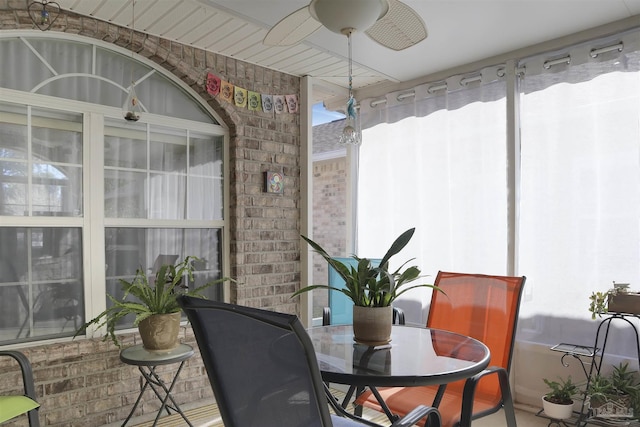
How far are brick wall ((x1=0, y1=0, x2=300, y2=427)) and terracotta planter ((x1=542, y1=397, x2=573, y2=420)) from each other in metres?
2.05

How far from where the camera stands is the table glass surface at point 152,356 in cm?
250

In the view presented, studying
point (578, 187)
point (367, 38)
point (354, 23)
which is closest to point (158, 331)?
point (354, 23)

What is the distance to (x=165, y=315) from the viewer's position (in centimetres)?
264

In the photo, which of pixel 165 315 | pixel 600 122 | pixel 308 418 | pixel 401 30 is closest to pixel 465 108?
pixel 600 122

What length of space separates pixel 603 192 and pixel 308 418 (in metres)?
2.60

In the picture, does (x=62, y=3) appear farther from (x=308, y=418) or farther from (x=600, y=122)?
(x=600, y=122)

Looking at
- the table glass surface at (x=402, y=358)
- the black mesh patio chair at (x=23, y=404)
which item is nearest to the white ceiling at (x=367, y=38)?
the table glass surface at (x=402, y=358)

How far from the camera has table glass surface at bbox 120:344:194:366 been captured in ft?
8.19

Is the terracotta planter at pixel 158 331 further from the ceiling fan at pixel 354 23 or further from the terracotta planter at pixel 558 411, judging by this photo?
the terracotta planter at pixel 558 411

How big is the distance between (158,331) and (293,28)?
1.79 m

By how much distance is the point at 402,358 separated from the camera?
172cm

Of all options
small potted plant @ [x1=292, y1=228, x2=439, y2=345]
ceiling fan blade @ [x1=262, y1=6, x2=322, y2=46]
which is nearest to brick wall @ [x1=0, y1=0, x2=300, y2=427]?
ceiling fan blade @ [x1=262, y1=6, x2=322, y2=46]

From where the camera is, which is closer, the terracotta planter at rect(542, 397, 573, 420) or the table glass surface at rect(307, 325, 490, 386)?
the table glass surface at rect(307, 325, 490, 386)

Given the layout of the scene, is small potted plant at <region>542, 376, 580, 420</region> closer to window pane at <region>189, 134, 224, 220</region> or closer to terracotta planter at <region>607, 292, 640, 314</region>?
terracotta planter at <region>607, 292, 640, 314</region>
